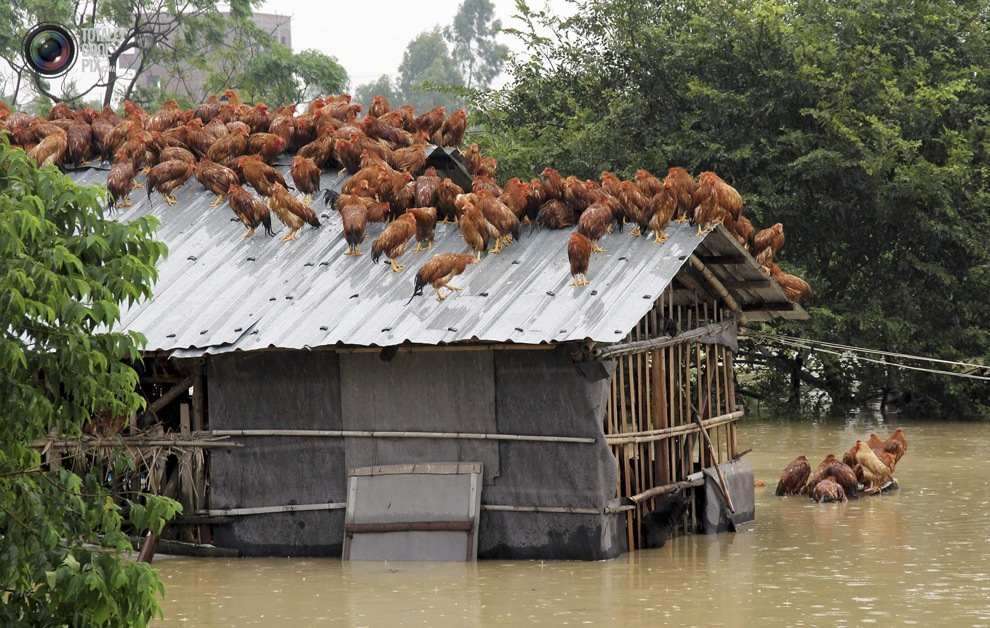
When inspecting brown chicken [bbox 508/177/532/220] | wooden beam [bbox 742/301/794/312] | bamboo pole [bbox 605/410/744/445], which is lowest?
bamboo pole [bbox 605/410/744/445]

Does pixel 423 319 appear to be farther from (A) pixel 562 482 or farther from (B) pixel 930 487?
(B) pixel 930 487

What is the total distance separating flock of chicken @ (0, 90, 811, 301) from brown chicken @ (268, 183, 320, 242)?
0.04 feet

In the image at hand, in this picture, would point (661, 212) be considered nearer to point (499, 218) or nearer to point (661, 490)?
point (499, 218)

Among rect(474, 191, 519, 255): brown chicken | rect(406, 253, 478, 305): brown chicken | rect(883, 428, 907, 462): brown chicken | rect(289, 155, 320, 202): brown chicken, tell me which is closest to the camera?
rect(406, 253, 478, 305): brown chicken

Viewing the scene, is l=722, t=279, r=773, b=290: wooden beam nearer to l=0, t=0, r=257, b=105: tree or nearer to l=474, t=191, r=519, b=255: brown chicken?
l=474, t=191, r=519, b=255: brown chicken

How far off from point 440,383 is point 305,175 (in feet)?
9.76

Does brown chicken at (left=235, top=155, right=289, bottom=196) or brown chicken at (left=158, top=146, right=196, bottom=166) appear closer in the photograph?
brown chicken at (left=235, top=155, right=289, bottom=196)

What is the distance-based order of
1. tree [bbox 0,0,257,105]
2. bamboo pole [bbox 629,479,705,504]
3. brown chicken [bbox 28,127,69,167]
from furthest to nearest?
tree [bbox 0,0,257,105] < brown chicken [bbox 28,127,69,167] < bamboo pole [bbox 629,479,705,504]

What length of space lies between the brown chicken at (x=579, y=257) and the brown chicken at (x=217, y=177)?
148 inches

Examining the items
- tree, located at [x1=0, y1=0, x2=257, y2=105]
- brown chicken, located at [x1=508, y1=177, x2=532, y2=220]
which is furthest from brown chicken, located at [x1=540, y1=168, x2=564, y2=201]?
tree, located at [x1=0, y1=0, x2=257, y2=105]

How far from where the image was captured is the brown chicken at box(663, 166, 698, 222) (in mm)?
12922

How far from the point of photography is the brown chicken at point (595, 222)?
12.9 metres

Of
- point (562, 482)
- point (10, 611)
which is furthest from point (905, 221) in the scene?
point (10, 611)

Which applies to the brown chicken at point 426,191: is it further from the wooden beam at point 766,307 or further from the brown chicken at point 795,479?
the brown chicken at point 795,479
